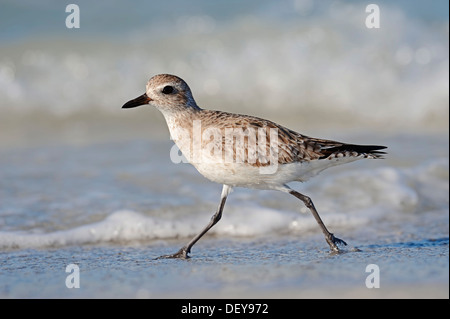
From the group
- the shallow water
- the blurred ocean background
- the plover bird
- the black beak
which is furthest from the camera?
the blurred ocean background

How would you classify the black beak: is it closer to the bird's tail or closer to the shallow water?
the shallow water

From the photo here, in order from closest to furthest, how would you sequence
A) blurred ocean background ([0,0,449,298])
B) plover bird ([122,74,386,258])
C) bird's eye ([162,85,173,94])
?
plover bird ([122,74,386,258]) < bird's eye ([162,85,173,94]) < blurred ocean background ([0,0,449,298])

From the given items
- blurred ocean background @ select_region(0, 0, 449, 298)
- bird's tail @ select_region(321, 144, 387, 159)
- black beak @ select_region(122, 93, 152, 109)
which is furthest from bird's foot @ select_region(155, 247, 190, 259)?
bird's tail @ select_region(321, 144, 387, 159)

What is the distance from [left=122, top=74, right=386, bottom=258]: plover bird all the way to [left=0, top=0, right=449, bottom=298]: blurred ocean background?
78 cm

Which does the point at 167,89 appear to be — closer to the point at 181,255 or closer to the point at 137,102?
the point at 137,102

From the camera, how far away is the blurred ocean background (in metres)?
6.72

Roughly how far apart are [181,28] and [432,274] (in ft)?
40.5

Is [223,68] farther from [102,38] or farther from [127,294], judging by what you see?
[127,294]

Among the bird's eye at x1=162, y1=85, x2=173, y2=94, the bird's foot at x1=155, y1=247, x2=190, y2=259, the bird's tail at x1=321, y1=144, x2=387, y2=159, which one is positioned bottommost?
the bird's foot at x1=155, y1=247, x2=190, y2=259

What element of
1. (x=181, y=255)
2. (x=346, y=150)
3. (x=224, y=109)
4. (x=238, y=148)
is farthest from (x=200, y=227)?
(x=224, y=109)

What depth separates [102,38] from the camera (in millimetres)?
16781

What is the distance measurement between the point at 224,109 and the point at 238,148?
871cm

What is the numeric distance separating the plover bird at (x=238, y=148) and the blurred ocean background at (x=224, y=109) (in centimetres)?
78

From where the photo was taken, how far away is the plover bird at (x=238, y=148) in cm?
623
